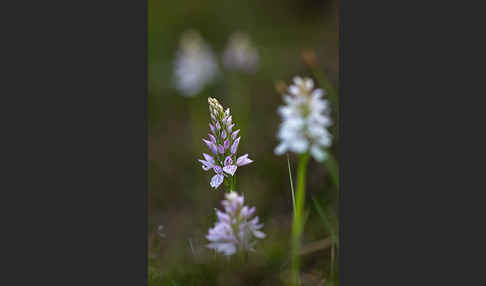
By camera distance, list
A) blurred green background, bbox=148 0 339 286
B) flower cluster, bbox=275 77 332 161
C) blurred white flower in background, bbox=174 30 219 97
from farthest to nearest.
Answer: blurred white flower in background, bbox=174 30 219 97
blurred green background, bbox=148 0 339 286
flower cluster, bbox=275 77 332 161

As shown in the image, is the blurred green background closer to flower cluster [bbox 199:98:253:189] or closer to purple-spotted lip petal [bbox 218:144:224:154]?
flower cluster [bbox 199:98:253:189]

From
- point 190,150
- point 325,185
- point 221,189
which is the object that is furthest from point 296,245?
point 190,150

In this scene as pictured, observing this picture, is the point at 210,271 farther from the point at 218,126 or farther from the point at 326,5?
the point at 326,5

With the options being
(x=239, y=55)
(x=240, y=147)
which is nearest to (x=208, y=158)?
(x=240, y=147)

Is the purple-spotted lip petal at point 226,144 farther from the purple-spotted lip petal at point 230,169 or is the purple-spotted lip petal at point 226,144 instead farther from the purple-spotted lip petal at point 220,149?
the purple-spotted lip petal at point 230,169

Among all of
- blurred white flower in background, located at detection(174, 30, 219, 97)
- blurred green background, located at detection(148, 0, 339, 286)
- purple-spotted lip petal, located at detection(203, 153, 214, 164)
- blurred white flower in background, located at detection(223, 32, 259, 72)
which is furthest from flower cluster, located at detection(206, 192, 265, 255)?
blurred white flower in background, located at detection(223, 32, 259, 72)

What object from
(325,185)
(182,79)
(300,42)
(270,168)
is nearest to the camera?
(325,185)
